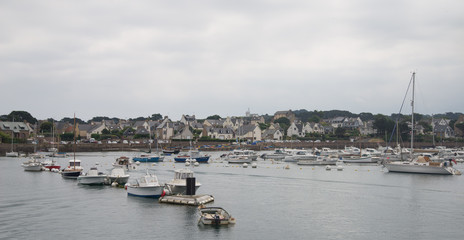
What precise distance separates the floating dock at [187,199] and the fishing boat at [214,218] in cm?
676

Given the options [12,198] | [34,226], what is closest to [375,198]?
[34,226]

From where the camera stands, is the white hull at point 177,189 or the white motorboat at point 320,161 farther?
the white motorboat at point 320,161

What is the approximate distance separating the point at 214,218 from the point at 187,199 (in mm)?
9084

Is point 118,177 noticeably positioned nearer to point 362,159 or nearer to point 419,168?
point 419,168

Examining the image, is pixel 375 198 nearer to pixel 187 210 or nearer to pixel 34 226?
pixel 187 210

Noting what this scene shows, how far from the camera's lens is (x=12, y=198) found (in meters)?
50.0

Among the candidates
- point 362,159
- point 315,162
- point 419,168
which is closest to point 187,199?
point 419,168

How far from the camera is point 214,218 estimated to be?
117 ft

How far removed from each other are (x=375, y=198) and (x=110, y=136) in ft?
513

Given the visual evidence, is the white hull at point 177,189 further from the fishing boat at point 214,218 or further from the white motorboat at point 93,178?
the white motorboat at point 93,178

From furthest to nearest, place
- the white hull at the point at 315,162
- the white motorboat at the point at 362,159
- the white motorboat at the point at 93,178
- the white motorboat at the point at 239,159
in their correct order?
the white motorboat at the point at 362,159 → the white motorboat at the point at 239,159 → the white hull at the point at 315,162 → the white motorboat at the point at 93,178

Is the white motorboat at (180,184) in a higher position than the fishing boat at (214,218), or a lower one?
higher

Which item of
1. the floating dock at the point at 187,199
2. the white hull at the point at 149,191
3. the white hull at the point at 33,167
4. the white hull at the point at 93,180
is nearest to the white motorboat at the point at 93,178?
the white hull at the point at 93,180

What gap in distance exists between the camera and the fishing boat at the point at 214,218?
117 ft
